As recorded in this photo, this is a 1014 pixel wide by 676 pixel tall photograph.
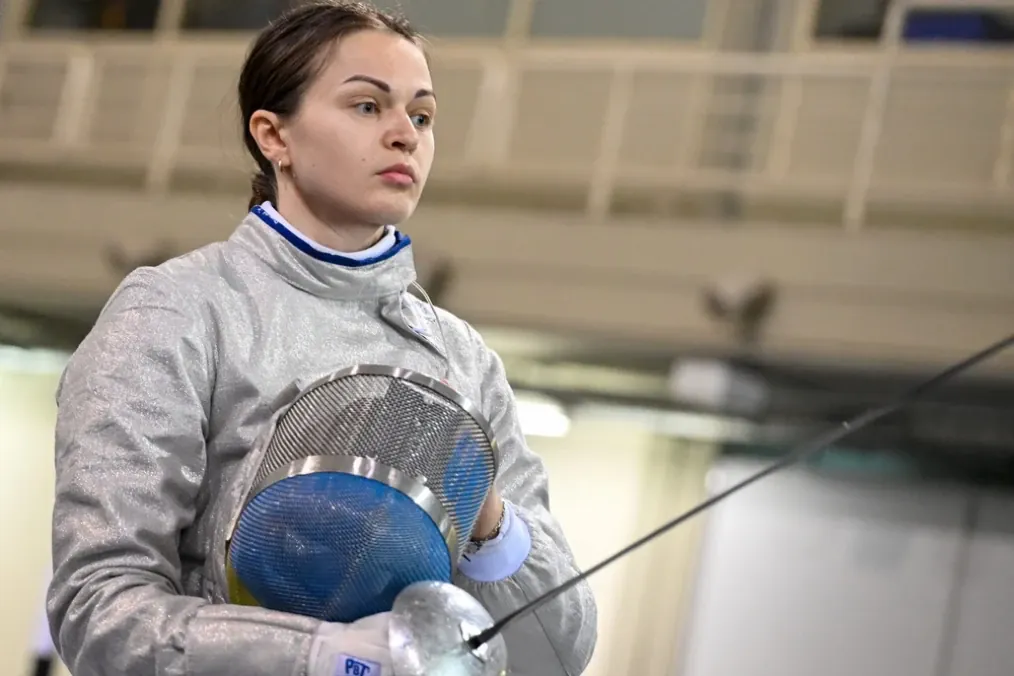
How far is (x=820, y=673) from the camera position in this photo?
3.47 m

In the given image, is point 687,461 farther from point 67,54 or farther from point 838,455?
point 67,54

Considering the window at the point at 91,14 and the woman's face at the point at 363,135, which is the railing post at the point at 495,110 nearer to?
the window at the point at 91,14

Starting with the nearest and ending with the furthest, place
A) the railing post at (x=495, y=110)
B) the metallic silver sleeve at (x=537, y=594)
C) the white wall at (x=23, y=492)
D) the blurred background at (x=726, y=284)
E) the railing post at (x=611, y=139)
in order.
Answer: the metallic silver sleeve at (x=537, y=594) < the blurred background at (x=726, y=284) < the railing post at (x=611, y=139) < the railing post at (x=495, y=110) < the white wall at (x=23, y=492)

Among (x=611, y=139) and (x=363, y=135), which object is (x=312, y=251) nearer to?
(x=363, y=135)

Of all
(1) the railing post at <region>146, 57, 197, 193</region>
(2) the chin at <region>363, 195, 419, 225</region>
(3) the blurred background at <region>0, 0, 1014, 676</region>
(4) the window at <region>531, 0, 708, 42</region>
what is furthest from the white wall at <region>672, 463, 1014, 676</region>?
(2) the chin at <region>363, 195, 419, 225</region>

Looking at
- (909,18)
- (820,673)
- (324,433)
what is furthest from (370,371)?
(909,18)

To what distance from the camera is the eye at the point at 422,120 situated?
0.98m

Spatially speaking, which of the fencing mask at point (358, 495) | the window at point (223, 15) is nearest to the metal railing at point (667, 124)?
the window at point (223, 15)

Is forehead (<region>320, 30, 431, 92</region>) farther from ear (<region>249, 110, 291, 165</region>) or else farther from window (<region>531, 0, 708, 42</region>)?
window (<region>531, 0, 708, 42</region>)

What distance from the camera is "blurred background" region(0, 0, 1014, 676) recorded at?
11.3ft

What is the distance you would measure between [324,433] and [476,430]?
0.28 ft

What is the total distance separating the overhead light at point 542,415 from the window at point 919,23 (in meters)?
1.17

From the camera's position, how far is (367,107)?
960 millimetres

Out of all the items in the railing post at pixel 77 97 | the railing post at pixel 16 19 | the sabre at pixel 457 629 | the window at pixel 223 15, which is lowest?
the sabre at pixel 457 629
